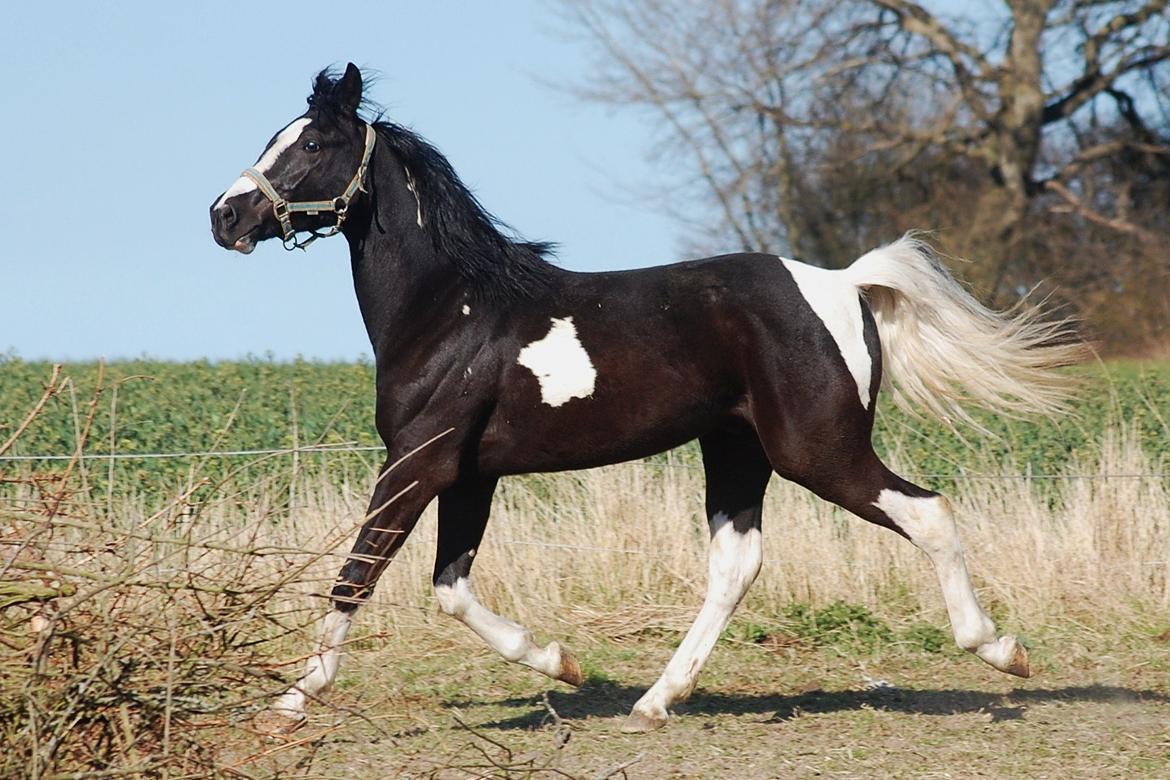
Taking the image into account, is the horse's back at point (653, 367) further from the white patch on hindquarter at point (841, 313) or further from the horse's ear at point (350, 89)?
the horse's ear at point (350, 89)

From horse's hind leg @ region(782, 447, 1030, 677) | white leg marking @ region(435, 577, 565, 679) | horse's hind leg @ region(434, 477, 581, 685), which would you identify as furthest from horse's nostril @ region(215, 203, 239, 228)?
horse's hind leg @ region(782, 447, 1030, 677)

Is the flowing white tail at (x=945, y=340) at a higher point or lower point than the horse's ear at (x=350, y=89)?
lower

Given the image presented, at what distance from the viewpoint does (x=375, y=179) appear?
17.4 feet

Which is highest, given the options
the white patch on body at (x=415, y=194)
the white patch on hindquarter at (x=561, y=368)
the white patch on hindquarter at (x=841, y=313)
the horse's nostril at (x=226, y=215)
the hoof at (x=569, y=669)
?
the white patch on body at (x=415, y=194)

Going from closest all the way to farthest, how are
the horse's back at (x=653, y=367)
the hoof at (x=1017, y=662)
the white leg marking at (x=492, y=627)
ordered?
1. the horse's back at (x=653, y=367)
2. the hoof at (x=1017, y=662)
3. the white leg marking at (x=492, y=627)

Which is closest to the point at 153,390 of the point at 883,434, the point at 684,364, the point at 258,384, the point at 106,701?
the point at 258,384

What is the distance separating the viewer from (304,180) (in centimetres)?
525

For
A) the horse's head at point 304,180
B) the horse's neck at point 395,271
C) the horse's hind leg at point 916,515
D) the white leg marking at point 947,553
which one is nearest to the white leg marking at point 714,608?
the horse's hind leg at point 916,515

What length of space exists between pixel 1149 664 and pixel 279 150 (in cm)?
422

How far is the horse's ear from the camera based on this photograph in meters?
5.32

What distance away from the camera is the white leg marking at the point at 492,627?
5242 millimetres

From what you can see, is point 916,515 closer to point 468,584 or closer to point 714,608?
point 714,608

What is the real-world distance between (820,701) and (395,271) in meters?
2.38

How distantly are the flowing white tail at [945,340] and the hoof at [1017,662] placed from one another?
2.72ft
